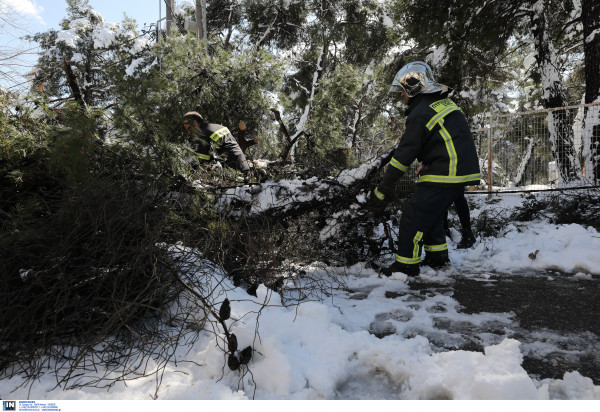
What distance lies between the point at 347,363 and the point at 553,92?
8395 mm

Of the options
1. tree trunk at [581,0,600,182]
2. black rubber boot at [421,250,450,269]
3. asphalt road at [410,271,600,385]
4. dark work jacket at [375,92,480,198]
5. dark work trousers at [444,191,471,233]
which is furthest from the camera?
tree trunk at [581,0,600,182]

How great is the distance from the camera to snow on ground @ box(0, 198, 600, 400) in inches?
59.2

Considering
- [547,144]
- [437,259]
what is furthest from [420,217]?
[547,144]

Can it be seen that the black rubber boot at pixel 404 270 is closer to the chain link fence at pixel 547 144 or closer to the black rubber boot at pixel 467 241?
the black rubber boot at pixel 467 241

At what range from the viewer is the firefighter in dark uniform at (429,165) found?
322cm

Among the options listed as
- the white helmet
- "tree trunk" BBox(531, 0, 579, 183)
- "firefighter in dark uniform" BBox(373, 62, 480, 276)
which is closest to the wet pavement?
"firefighter in dark uniform" BBox(373, 62, 480, 276)

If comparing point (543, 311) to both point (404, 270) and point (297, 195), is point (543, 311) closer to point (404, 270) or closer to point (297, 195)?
point (404, 270)

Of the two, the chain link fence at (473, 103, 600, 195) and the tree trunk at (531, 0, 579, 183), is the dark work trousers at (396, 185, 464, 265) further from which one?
the tree trunk at (531, 0, 579, 183)

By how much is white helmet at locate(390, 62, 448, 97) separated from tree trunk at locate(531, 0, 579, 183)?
4682 millimetres

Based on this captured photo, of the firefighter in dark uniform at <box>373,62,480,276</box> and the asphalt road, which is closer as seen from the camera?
the asphalt road

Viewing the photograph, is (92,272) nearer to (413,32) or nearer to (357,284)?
(357,284)

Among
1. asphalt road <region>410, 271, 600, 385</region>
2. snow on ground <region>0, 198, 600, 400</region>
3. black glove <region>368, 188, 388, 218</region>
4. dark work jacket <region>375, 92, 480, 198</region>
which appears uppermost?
dark work jacket <region>375, 92, 480, 198</region>

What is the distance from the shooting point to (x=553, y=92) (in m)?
7.68

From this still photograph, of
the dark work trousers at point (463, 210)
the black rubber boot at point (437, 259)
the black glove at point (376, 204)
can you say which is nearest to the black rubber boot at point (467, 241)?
the dark work trousers at point (463, 210)
